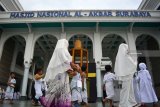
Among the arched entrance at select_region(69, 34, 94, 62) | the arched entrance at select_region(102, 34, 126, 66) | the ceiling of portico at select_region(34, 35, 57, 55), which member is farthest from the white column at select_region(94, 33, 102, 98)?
the ceiling of portico at select_region(34, 35, 57, 55)

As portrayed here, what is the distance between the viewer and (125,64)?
17.1ft

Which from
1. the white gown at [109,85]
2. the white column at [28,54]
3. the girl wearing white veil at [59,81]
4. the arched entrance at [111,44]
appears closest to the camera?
the girl wearing white veil at [59,81]

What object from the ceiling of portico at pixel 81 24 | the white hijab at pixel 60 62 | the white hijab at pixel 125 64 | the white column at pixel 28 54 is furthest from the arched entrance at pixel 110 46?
the white hijab at pixel 60 62

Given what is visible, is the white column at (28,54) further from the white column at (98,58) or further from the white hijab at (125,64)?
the white hijab at (125,64)

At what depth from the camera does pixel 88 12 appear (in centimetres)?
1489

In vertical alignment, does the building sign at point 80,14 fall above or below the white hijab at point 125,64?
above

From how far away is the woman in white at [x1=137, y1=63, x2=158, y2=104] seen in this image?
571 cm

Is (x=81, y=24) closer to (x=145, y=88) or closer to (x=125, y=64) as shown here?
(x=145, y=88)

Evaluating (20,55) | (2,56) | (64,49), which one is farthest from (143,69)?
(20,55)

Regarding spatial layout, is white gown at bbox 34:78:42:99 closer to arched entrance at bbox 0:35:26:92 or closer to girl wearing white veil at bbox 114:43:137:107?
girl wearing white veil at bbox 114:43:137:107

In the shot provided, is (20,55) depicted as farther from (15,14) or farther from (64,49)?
(64,49)

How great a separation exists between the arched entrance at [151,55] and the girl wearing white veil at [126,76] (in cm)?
1220

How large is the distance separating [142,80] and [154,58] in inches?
487

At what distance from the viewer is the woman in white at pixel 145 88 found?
571 cm
